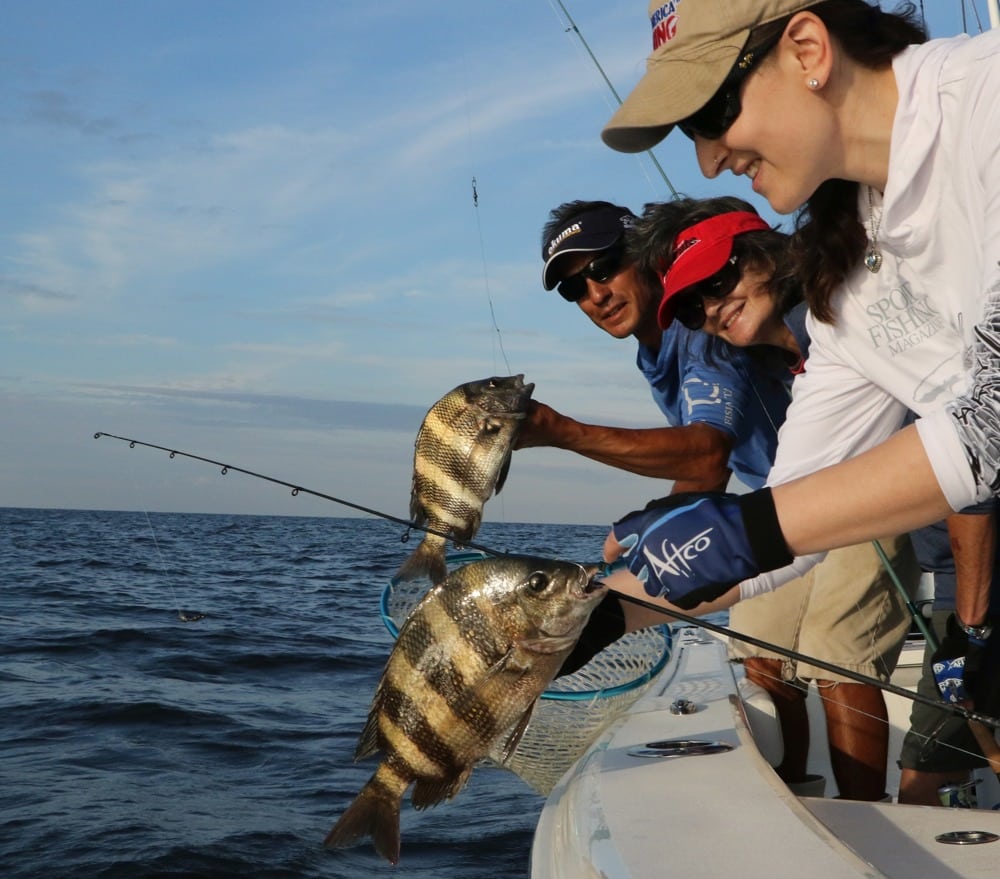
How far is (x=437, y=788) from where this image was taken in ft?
7.74

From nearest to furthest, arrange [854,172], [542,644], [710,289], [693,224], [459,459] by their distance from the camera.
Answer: [854,172]
[542,644]
[459,459]
[710,289]
[693,224]

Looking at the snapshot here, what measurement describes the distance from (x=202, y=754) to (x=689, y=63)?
6767 millimetres

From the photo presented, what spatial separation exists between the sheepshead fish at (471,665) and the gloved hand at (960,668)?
169 cm

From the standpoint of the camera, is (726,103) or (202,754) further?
(202,754)

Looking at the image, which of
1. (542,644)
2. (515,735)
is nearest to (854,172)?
(542,644)

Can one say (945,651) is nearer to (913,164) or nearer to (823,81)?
(913,164)

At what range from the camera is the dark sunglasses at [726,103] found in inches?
74.7

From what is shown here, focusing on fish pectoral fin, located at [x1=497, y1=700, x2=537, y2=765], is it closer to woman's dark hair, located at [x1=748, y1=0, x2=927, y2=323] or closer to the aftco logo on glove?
the aftco logo on glove

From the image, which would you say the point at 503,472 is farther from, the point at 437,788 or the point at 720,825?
the point at 720,825

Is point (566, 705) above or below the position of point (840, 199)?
below

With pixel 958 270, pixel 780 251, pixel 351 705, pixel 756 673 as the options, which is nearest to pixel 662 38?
pixel 958 270

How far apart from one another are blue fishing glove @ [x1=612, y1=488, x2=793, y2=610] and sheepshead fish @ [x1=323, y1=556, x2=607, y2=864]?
0.78 ft

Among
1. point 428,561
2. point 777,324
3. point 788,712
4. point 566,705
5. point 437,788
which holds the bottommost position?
point 788,712

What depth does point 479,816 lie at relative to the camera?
6.37 metres
